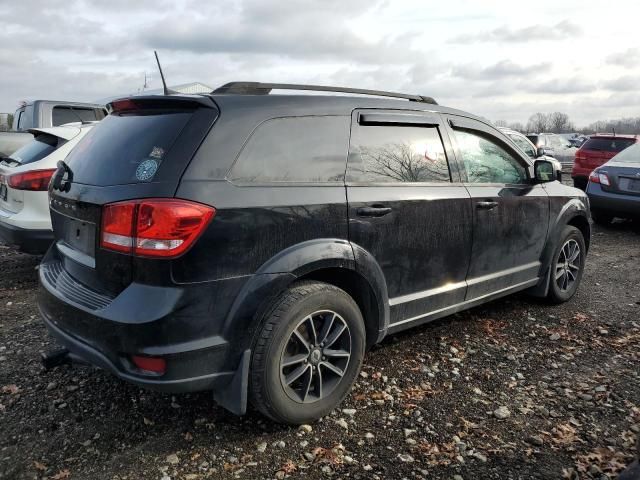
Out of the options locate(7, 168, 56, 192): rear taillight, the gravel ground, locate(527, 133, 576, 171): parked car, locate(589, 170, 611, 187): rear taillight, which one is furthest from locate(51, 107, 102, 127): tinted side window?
locate(527, 133, 576, 171): parked car

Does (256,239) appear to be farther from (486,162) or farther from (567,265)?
(567,265)

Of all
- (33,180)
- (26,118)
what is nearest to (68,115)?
(26,118)

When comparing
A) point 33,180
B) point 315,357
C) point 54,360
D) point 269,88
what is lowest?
point 54,360

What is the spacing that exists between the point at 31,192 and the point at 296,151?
11.4 feet

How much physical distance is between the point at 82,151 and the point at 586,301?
4.78m

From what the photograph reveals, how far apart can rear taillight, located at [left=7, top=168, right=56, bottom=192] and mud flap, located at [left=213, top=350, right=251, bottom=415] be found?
11.6 feet

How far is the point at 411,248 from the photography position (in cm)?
341

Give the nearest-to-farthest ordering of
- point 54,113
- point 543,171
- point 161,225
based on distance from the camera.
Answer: point 161,225 → point 543,171 → point 54,113

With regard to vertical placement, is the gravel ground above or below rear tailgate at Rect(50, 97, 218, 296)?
below

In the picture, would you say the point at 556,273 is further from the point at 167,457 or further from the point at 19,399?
the point at 19,399

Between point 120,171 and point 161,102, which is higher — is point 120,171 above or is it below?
below

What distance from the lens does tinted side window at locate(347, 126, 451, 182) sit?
3207mm

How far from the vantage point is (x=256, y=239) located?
2.62 meters

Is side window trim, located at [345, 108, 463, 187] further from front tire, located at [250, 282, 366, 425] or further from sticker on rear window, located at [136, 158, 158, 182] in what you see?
sticker on rear window, located at [136, 158, 158, 182]
